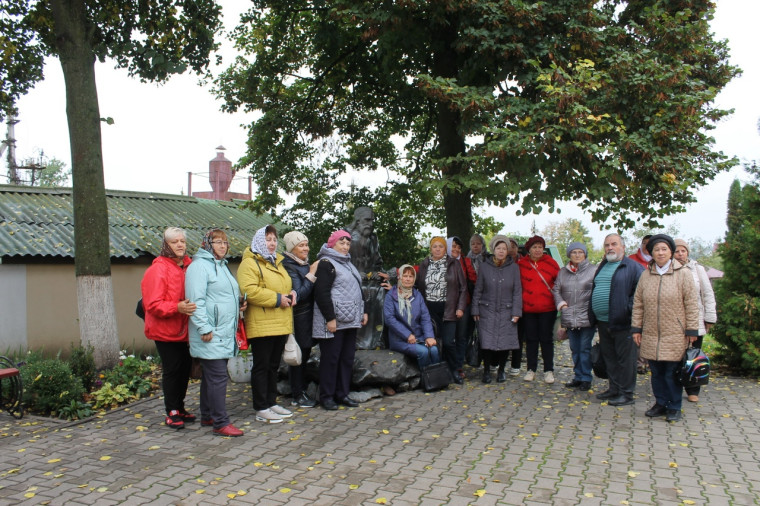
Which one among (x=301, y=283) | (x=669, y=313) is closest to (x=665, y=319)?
(x=669, y=313)

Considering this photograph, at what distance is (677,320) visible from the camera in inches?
234

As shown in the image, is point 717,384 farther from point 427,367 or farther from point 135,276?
point 135,276

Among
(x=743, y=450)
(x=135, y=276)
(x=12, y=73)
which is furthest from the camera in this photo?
(x=135, y=276)

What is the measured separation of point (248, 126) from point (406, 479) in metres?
10.3

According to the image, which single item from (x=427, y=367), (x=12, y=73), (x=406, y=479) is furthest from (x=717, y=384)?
(x=12, y=73)

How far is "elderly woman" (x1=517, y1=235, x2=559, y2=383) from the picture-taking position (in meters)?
7.73

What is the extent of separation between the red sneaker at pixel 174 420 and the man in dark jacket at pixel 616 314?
447 cm

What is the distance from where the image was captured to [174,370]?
5.67 meters

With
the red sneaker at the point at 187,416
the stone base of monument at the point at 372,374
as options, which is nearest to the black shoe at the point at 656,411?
the stone base of monument at the point at 372,374

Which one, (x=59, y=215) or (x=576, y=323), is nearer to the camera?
(x=576, y=323)

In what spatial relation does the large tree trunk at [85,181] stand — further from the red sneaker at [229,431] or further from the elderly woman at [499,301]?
the elderly woman at [499,301]

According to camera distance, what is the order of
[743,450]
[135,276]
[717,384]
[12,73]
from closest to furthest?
[743,450]
[717,384]
[12,73]
[135,276]

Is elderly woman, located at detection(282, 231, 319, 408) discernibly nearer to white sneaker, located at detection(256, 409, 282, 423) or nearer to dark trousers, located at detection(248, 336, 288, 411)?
dark trousers, located at detection(248, 336, 288, 411)

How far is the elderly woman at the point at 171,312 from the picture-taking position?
5.34 metres
